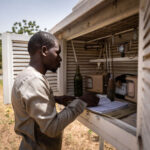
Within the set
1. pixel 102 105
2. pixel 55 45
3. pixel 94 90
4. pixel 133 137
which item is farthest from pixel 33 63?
pixel 94 90

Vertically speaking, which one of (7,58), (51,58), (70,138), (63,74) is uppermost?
(7,58)

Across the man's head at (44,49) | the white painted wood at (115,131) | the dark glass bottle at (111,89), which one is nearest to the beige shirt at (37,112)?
the man's head at (44,49)

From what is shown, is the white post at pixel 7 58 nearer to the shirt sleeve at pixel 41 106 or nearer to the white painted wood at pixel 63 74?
the white painted wood at pixel 63 74

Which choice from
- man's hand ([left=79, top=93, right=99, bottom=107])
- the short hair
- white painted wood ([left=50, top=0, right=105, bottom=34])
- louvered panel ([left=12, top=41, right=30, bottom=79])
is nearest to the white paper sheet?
man's hand ([left=79, top=93, right=99, bottom=107])

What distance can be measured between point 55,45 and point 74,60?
1.53 meters

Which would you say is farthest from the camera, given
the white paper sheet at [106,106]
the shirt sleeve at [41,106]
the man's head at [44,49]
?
the white paper sheet at [106,106]

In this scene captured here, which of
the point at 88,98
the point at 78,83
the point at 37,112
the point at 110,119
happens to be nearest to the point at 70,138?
the point at 78,83

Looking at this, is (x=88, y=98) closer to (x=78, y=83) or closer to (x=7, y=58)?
(x=78, y=83)

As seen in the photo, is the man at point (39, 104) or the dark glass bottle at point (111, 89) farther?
the dark glass bottle at point (111, 89)

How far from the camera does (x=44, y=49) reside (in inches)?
36.5

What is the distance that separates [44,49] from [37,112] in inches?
16.4

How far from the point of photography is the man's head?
934 millimetres

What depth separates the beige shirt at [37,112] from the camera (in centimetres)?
76

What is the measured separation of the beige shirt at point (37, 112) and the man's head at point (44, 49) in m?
0.11
